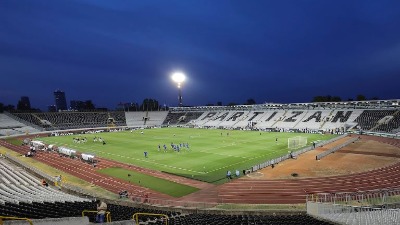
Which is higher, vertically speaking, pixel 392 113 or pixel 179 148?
pixel 392 113

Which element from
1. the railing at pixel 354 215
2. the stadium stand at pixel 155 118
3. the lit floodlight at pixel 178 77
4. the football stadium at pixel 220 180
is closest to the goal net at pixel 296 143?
the football stadium at pixel 220 180

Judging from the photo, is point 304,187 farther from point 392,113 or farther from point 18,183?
point 392,113

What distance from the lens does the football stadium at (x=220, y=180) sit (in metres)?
15.0

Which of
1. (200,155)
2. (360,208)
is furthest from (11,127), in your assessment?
(360,208)

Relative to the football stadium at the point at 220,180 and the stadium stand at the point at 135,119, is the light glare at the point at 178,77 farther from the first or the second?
the football stadium at the point at 220,180

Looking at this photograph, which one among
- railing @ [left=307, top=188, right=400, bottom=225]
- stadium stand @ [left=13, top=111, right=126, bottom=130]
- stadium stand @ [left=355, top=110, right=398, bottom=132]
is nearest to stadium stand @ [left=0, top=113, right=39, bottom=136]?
stadium stand @ [left=13, top=111, right=126, bottom=130]

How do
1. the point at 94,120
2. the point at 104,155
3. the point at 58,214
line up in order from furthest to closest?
the point at 94,120 → the point at 104,155 → the point at 58,214

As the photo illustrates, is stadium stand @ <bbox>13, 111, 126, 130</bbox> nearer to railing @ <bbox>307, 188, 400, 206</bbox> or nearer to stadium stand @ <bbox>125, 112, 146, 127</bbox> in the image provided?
stadium stand @ <bbox>125, 112, 146, 127</bbox>

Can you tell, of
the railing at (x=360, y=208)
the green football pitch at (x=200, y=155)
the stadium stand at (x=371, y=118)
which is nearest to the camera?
the railing at (x=360, y=208)

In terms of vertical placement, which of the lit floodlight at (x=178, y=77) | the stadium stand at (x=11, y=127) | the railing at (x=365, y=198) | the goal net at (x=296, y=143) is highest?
the lit floodlight at (x=178, y=77)

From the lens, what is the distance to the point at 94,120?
9769 cm

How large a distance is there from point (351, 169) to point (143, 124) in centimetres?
8028

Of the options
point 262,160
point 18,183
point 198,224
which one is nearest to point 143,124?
point 262,160

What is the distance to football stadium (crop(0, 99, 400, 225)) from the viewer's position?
49.2 feet
